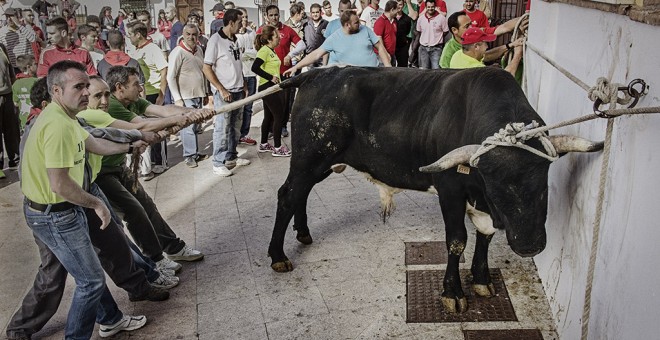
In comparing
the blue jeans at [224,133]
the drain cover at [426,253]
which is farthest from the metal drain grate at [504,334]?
the blue jeans at [224,133]

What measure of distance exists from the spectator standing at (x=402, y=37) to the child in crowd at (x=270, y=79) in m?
4.09

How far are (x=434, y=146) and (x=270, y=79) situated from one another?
463 cm

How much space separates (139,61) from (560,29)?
19.8ft

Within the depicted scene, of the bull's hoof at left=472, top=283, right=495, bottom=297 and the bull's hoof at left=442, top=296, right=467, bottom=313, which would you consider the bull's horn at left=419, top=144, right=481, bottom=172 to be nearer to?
the bull's hoof at left=442, top=296, right=467, bottom=313

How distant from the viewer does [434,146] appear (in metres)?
4.64

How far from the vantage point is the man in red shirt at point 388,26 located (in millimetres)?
11344

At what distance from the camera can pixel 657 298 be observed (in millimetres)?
2588

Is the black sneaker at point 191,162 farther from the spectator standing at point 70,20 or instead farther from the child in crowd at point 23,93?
the spectator standing at point 70,20

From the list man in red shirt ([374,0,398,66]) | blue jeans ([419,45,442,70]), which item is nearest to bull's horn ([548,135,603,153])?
man in red shirt ([374,0,398,66])

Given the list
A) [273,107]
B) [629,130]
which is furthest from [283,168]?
[629,130]

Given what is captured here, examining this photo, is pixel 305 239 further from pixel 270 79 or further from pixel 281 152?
pixel 270 79

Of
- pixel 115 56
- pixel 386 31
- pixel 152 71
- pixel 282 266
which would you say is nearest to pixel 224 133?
pixel 152 71

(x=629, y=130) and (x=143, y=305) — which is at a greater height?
(x=629, y=130)

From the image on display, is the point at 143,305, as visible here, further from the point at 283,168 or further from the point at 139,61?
the point at 139,61
